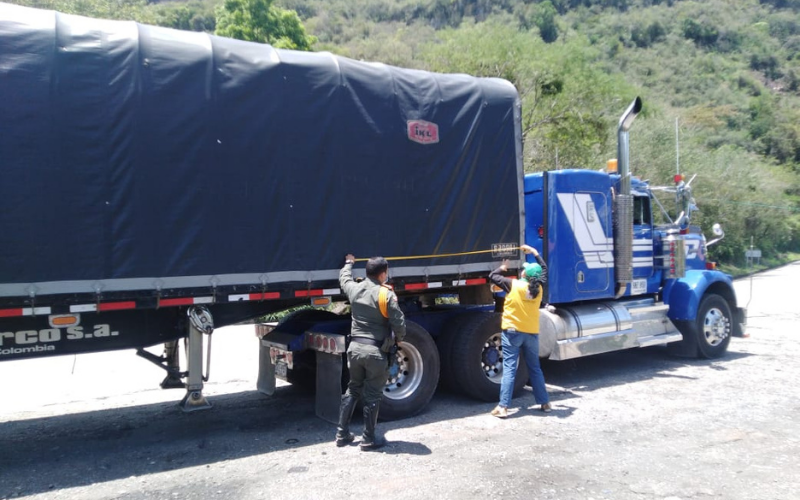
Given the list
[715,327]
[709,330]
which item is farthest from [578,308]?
[715,327]

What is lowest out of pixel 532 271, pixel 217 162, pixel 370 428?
pixel 370 428

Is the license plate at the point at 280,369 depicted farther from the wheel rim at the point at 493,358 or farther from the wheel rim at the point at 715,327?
the wheel rim at the point at 715,327

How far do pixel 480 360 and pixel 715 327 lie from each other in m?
4.84

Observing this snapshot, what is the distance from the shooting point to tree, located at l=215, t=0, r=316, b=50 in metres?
25.8

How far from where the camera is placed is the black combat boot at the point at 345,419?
5.97 meters

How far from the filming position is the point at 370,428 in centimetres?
588

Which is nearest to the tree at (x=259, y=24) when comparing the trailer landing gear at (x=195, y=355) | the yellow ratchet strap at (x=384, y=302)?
the trailer landing gear at (x=195, y=355)

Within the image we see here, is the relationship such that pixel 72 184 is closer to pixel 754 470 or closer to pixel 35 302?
pixel 35 302

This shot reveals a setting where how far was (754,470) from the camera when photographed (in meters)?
5.32

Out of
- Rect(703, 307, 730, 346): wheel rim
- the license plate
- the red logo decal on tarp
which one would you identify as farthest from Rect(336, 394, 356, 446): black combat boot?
Rect(703, 307, 730, 346): wheel rim

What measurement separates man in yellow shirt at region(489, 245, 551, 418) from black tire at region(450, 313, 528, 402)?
365 mm

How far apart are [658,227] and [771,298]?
1264 centimetres

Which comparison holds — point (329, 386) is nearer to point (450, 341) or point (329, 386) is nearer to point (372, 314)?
point (372, 314)

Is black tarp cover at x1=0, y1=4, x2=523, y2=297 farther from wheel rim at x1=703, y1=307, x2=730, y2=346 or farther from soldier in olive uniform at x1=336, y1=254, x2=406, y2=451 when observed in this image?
wheel rim at x1=703, y1=307, x2=730, y2=346
